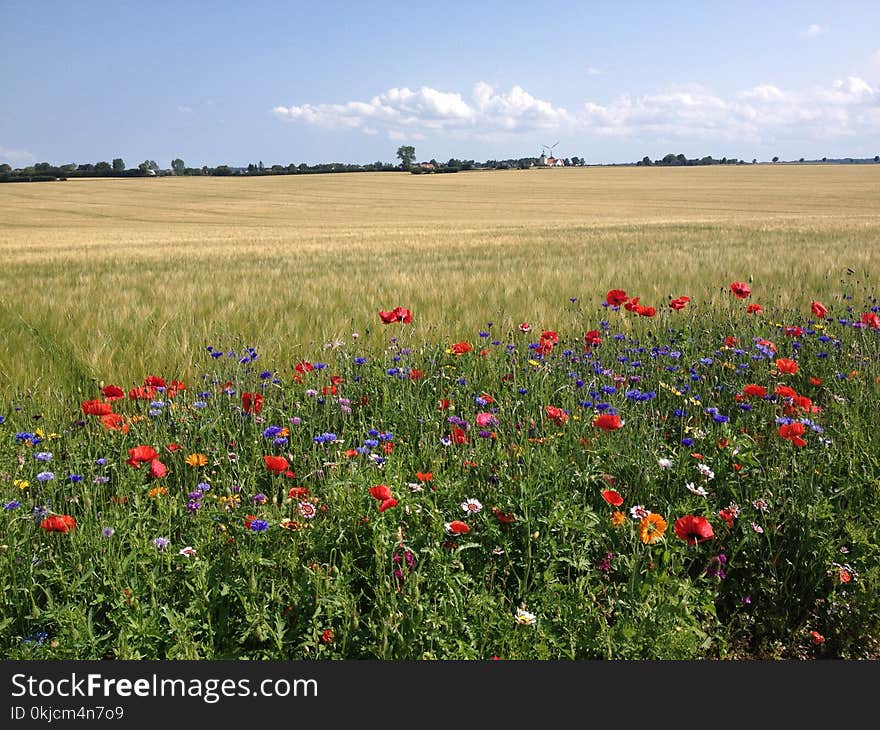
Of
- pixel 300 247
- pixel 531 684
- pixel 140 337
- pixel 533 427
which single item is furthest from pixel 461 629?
pixel 300 247

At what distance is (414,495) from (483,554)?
1.15 feet

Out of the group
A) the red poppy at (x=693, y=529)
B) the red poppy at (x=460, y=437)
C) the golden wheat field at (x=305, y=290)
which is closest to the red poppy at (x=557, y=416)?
the red poppy at (x=460, y=437)

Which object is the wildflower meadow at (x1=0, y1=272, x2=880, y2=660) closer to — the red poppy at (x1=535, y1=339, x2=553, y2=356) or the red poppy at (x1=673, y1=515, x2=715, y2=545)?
the red poppy at (x1=673, y1=515, x2=715, y2=545)

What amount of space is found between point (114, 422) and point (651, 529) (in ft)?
7.06

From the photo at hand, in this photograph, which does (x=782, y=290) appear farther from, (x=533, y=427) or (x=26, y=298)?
(x=26, y=298)

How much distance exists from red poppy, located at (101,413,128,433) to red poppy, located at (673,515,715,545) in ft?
7.07

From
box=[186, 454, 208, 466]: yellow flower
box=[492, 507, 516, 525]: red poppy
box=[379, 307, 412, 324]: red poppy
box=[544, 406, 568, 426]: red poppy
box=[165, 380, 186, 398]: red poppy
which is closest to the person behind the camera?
box=[492, 507, 516, 525]: red poppy

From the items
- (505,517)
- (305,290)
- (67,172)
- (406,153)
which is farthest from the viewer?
(406,153)

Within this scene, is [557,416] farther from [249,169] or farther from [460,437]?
[249,169]

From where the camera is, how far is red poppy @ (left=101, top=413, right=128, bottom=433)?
2761mm

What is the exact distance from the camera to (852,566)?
233 centimetres

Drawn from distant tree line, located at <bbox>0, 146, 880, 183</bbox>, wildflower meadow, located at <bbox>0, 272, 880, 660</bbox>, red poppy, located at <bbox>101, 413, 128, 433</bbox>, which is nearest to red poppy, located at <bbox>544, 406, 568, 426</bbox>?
wildflower meadow, located at <bbox>0, 272, 880, 660</bbox>

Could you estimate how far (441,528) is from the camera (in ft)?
7.15

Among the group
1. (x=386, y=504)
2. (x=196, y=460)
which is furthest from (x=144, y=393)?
(x=386, y=504)
